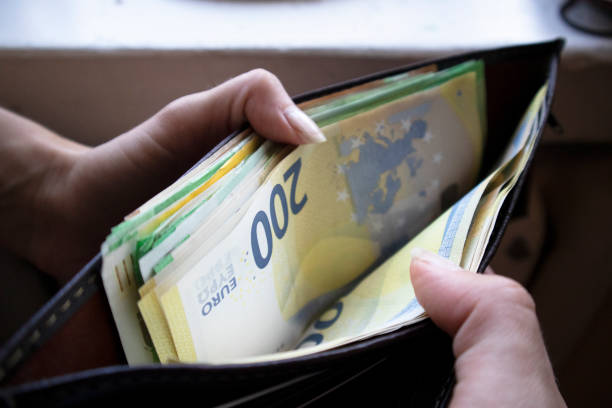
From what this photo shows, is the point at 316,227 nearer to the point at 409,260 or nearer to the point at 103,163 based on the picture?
the point at 409,260

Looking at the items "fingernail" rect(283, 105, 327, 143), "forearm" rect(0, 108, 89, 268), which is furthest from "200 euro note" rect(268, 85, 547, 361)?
"forearm" rect(0, 108, 89, 268)

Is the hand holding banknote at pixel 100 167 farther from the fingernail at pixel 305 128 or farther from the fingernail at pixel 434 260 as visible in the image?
the fingernail at pixel 434 260

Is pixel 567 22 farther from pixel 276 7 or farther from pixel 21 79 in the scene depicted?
pixel 21 79

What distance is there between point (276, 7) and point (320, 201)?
1.24 feet

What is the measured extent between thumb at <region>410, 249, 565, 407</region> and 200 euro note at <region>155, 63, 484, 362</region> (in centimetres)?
11

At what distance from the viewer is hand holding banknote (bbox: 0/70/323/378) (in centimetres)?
37

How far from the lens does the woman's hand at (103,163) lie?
42 cm

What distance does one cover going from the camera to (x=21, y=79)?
2.01 feet

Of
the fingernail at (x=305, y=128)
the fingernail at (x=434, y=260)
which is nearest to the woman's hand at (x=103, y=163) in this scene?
the fingernail at (x=305, y=128)

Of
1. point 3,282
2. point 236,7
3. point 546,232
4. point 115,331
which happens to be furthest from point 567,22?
point 3,282

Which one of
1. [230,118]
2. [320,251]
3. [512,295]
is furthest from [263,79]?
[512,295]

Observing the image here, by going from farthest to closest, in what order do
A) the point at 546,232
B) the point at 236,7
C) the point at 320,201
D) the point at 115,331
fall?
the point at 546,232
the point at 236,7
the point at 320,201
the point at 115,331

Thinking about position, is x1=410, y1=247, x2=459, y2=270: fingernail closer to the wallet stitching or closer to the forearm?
the wallet stitching

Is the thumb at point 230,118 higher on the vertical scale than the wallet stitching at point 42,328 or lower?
higher
